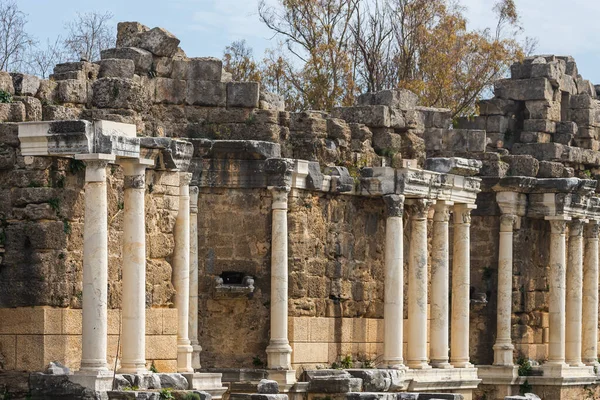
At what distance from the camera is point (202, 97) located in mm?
34062

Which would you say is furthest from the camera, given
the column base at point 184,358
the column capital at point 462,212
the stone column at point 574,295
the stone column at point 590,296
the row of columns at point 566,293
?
the stone column at point 590,296

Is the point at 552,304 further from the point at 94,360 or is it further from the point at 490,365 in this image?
the point at 94,360

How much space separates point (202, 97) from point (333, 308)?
15.4 feet

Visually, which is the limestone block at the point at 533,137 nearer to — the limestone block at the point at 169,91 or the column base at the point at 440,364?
the column base at the point at 440,364

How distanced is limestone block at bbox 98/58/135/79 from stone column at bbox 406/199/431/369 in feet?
25.3

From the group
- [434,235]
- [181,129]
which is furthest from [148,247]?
[434,235]

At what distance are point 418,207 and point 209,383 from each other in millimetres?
7776

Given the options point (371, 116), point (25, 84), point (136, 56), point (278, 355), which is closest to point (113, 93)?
point (25, 84)

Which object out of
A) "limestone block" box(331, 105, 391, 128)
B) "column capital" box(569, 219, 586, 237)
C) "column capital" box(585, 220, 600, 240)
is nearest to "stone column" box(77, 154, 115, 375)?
"limestone block" box(331, 105, 391, 128)

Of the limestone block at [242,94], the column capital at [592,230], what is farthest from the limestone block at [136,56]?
the column capital at [592,230]

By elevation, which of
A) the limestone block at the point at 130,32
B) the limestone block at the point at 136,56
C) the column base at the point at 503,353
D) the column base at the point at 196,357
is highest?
the limestone block at the point at 130,32

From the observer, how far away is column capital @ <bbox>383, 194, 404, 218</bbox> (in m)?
36.6

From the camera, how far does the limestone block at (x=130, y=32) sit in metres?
33.3

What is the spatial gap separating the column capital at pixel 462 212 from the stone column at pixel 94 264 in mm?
13024
